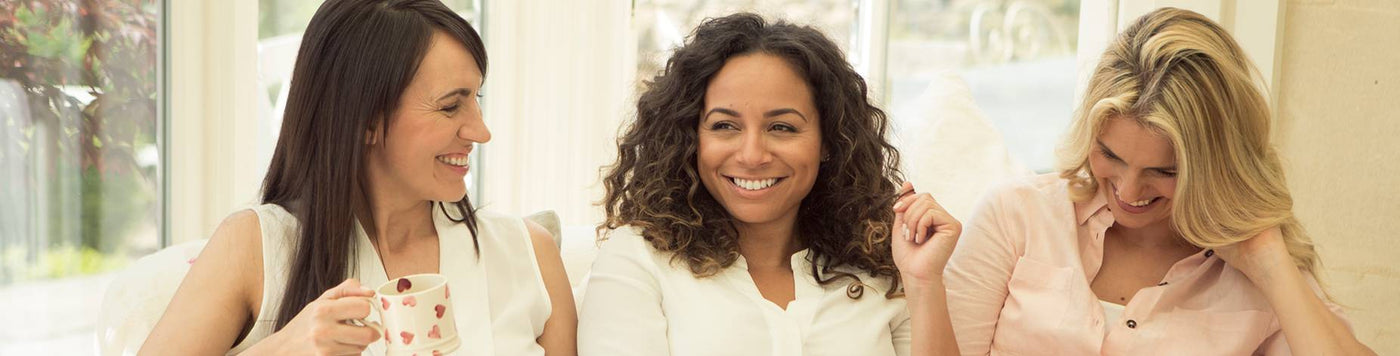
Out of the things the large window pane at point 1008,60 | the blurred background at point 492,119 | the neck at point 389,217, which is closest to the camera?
the neck at point 389,217

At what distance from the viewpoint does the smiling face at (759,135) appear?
1.69m

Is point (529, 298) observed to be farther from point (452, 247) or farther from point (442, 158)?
point (442, 158)

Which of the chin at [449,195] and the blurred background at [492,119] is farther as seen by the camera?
the blurred background at [492,119]

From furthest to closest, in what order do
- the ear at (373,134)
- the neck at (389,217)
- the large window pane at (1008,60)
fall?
the large window pane at (1008,60) < the neck at (389,217) < the ear at (373,134)

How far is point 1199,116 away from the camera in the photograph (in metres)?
1.65

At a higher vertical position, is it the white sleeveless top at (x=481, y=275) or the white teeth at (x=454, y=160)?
the white teeth at (x=454, y=160)

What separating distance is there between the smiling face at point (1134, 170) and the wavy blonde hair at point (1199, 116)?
2cm

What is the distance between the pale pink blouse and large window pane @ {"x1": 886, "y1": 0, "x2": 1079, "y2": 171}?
2.41m

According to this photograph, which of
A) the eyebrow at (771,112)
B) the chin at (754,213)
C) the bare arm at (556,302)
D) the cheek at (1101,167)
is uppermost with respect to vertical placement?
the eyebrow at (771,112)

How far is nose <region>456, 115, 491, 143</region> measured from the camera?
5.20ft

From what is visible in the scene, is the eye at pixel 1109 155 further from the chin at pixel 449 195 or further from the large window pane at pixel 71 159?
the large window pane at pixel 71 159

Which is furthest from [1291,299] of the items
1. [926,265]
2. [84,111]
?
[84,111]

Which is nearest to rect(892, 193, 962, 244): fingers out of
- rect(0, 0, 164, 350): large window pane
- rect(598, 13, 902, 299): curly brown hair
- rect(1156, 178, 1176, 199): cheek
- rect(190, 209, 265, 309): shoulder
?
rect(598, 13, 902, 299): curly brown hair

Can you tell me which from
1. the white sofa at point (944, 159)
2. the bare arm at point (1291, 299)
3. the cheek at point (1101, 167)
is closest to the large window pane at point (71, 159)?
the white sofa at point (944, 159)
